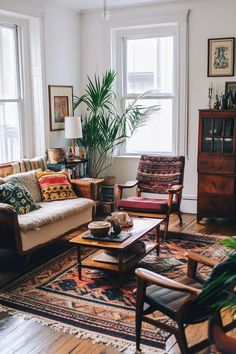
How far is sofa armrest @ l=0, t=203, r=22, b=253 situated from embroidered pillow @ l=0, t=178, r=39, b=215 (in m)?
0.28

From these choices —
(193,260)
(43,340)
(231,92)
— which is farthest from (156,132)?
(43,340)

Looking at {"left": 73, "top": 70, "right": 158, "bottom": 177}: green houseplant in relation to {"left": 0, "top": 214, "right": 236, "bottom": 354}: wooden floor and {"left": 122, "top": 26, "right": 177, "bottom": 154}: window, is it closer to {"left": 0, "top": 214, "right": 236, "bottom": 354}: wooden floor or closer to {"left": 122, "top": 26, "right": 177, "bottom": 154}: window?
{"left": 122, "top": 26, "right": 177, "bottom": 154}: window

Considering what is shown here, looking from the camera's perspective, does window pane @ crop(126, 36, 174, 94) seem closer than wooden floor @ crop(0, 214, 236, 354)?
No

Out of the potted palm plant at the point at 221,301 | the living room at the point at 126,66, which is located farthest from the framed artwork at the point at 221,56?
the potted palm plant at the point at 221,301

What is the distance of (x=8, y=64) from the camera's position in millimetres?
5191

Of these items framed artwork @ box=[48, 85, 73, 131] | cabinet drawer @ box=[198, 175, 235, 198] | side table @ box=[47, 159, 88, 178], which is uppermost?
framed artwork @ box=[48, 85, 73, 131]

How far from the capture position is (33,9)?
17.1ft

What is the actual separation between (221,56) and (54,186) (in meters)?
2.55

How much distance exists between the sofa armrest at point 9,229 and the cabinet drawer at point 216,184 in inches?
95.1

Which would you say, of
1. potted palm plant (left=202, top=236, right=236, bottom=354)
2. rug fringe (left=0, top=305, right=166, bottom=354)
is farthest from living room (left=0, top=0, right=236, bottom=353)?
potted palm plant (left=202, top=236, right=236, bottom=354)

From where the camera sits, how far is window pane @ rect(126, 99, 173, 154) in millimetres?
6070

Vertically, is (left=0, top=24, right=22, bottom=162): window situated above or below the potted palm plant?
above

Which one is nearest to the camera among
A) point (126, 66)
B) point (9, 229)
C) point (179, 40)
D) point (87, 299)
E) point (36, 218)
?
point (87, 299)

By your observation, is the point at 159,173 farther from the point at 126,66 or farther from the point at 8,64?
the point at 8,64
